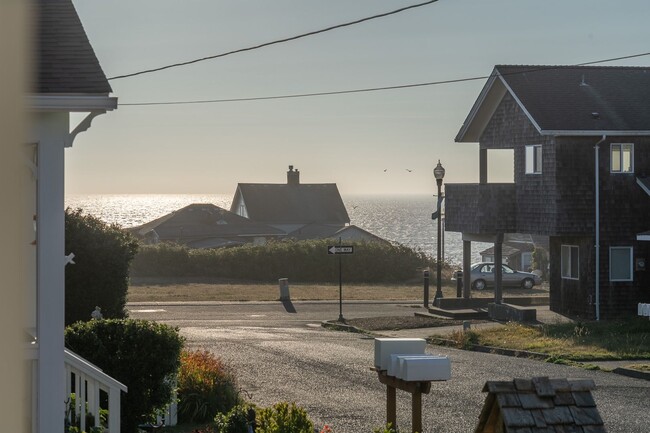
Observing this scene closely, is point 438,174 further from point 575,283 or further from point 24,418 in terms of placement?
point 24,418

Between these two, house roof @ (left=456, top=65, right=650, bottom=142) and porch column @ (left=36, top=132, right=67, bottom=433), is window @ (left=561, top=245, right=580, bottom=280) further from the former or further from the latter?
porch column @ (left=36, top=132, right=67, bottom=433)

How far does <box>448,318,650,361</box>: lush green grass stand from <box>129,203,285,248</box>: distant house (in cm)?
5111

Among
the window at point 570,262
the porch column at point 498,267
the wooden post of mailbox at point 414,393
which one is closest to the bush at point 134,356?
the wooden post of mailbox at point 414,393

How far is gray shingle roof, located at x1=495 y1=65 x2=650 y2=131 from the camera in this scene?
1316 inches

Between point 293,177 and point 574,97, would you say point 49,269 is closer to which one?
point 574,97

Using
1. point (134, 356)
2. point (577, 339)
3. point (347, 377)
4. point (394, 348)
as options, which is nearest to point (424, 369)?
point (394, 348)

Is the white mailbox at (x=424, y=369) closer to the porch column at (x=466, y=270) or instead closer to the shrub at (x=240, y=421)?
the shrub at (x=240, y=421)

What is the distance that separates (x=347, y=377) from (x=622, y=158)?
1620 cm

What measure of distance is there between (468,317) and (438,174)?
6108 mm

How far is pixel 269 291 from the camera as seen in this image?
5038 centimetres

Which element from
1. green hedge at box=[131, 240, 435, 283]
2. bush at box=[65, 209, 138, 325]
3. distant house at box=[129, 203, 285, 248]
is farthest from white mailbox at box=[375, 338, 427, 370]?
distant house at box=[129, 203, 285, 248]

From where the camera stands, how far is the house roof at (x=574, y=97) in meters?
33.3

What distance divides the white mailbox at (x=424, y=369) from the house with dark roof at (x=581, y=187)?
23119 millimetres

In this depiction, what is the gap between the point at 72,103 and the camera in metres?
9.93
